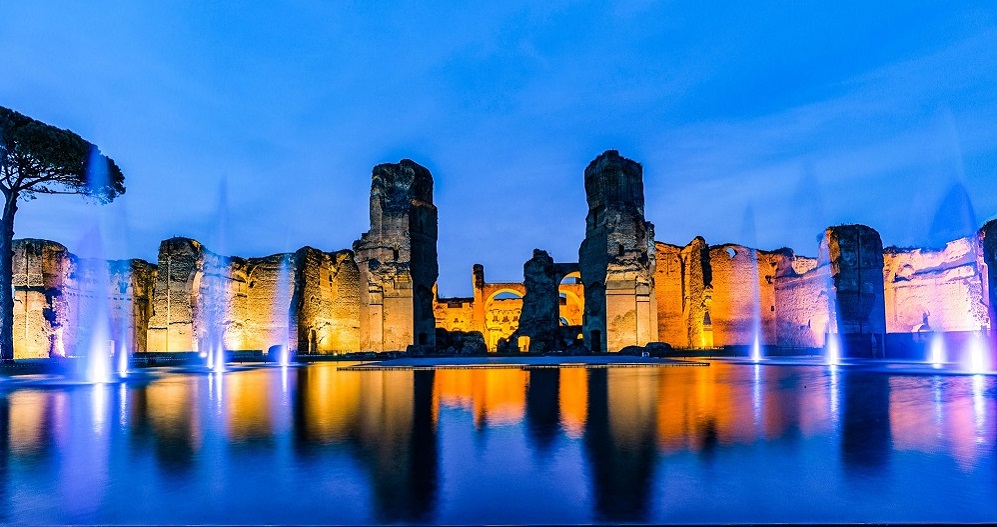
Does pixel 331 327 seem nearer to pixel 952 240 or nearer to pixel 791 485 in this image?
pixel 791 485

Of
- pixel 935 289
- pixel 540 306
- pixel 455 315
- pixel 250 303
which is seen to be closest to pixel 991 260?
pixel 935 289

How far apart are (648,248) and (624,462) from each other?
2050 cm

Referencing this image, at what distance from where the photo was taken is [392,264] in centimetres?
2353

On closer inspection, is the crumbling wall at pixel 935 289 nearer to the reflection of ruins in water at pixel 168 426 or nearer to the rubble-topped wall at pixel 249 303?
the rubble-topped wall at pixel 249 303

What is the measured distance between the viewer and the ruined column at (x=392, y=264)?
77.2 ft

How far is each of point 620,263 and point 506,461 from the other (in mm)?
19451

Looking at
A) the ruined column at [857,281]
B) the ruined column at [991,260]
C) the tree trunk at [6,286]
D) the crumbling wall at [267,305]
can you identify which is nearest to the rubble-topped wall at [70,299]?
the crumbling wall at [267,305]

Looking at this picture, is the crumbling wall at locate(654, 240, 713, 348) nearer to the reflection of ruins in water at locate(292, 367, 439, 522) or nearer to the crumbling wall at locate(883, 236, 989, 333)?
the crumbling wall at locate(883, 236, 989, 333)

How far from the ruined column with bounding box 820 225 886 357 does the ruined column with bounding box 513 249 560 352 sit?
1080 cm

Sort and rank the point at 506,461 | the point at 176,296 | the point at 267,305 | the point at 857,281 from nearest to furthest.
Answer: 1. the point at 506,461
2. the point at 857,281
3. the point at 176,296
4. the point at 267,305

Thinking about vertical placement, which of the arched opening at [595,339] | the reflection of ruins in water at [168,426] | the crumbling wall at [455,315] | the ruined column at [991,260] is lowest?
the arched opening at [595,339]

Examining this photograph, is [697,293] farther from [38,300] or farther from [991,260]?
[38,300]

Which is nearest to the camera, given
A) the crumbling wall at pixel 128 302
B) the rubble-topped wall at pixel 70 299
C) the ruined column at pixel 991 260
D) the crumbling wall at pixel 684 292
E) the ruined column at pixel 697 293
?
the ruined column at pixel 991 260

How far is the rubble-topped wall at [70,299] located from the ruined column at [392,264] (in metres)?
10.1
